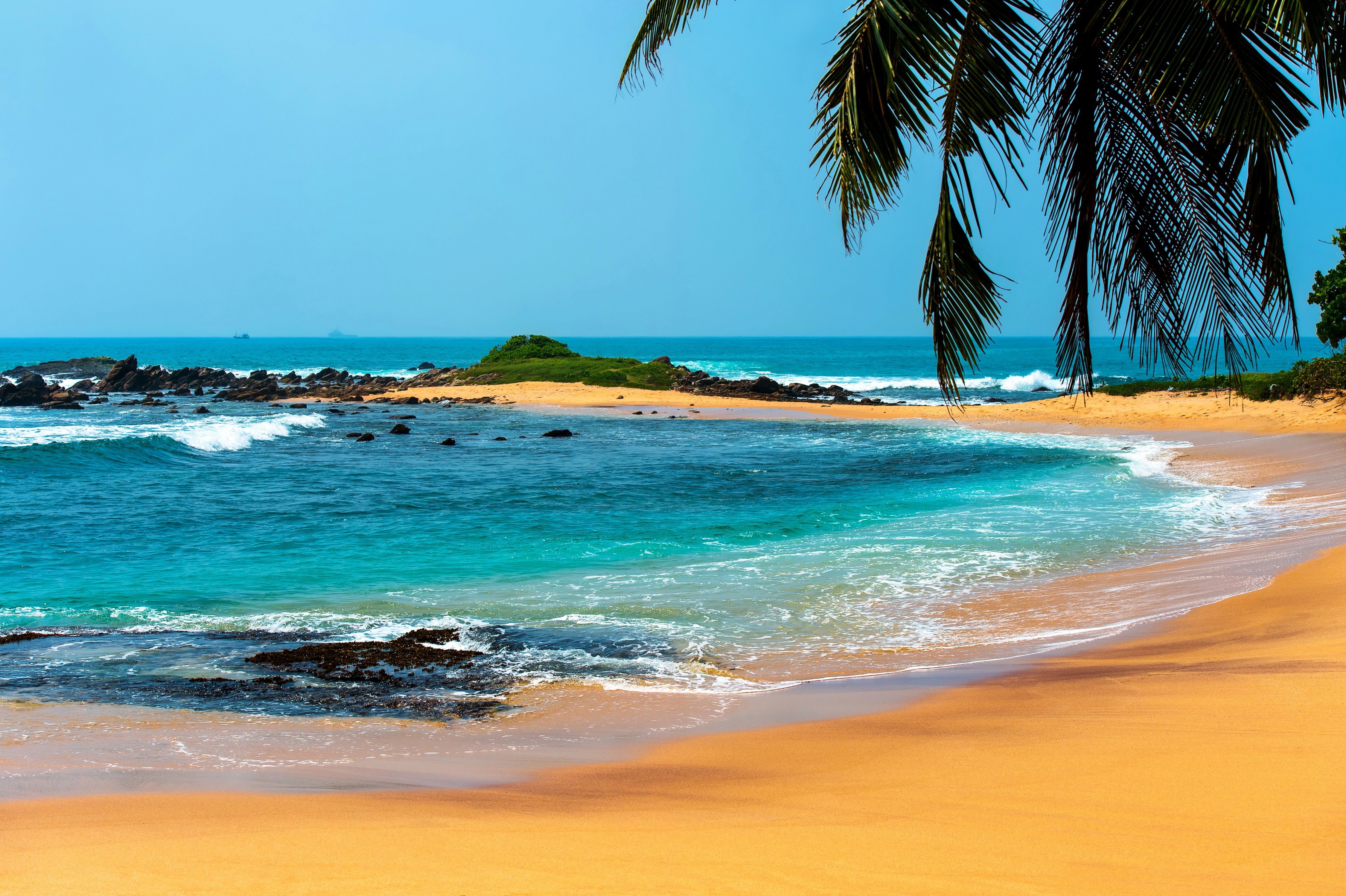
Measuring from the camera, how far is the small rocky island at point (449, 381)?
4947 cm

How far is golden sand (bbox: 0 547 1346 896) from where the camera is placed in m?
3.59

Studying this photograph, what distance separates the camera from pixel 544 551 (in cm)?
1374

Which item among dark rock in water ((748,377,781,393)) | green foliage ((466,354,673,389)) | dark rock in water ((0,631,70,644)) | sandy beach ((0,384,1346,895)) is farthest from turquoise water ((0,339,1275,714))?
green foliage ((466,354,673,389))

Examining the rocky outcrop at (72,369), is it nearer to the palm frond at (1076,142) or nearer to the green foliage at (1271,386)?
the green foliage at (1271,386)

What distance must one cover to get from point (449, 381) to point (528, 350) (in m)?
7.51

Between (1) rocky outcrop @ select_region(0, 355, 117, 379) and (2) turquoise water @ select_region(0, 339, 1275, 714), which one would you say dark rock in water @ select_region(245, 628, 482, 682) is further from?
(1) rocky outcrop @ select_region(0, 355, 117, 379)

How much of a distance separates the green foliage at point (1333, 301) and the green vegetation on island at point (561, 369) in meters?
34.3

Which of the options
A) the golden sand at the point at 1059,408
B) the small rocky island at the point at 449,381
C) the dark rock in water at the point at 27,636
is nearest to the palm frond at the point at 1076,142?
the dark rock in water at the point at 27,636

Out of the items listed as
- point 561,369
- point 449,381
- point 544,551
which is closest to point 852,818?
point 544,551

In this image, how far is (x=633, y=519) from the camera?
16547 mm

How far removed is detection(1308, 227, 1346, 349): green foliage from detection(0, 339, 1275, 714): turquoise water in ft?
19.1

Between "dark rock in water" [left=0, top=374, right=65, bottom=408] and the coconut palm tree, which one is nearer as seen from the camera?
the coconut palm tree

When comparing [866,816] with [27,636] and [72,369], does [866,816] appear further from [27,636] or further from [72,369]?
[72,369]

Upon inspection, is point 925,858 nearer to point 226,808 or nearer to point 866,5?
point 226,808
